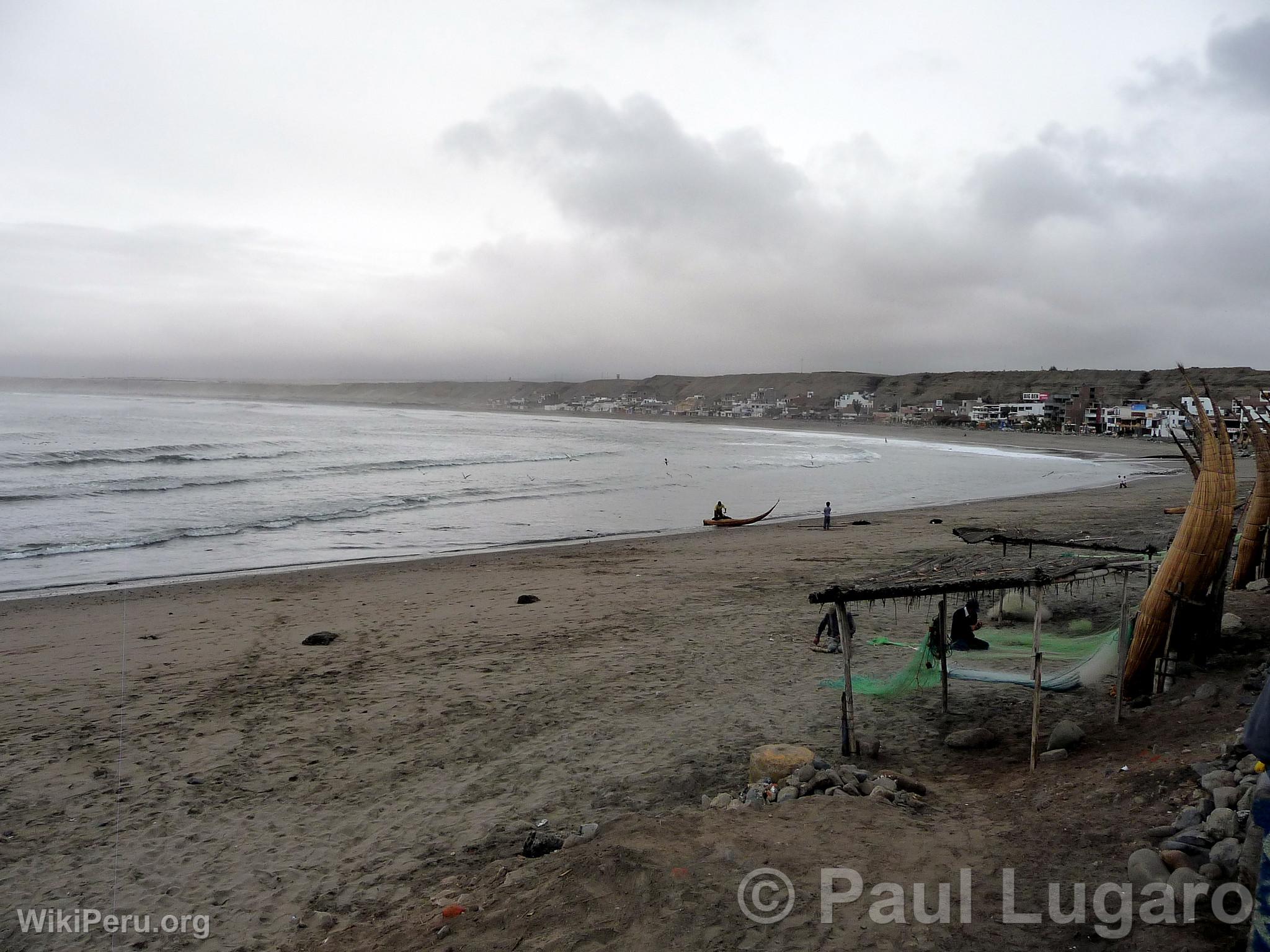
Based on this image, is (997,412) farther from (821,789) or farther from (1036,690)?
(821,789)

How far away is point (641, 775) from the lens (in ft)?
24.7

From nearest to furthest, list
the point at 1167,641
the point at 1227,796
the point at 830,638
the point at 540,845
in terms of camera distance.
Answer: the point at 1227,796 < the point at 540,845 < the point at 1167,641 < the point at 830,638

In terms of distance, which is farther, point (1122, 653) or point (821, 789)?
point (1122, 653)

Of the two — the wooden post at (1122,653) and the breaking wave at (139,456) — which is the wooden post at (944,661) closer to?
the wooden post at (1122,653)

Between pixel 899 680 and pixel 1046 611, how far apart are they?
462cm

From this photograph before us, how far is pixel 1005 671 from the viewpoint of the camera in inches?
397

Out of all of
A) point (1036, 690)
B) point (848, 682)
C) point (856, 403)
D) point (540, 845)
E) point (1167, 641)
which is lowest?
point (540, 845)

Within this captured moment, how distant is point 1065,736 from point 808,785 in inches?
113

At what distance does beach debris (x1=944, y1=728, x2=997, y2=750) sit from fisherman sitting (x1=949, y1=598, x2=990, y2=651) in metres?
2.22

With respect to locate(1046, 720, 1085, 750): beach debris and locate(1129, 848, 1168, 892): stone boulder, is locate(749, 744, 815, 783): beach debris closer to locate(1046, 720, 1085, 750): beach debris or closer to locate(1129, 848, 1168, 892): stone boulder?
locate(1046, 720, 1085, 750): beach debris

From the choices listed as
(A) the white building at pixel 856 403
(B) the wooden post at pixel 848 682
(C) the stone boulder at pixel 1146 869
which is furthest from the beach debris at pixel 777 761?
(A) the white building at pixel 856 403

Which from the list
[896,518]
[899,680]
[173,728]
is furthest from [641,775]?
[896,518]

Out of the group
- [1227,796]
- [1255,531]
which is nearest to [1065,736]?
[1227,796]

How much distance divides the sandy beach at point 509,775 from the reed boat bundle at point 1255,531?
1318 millimetres
